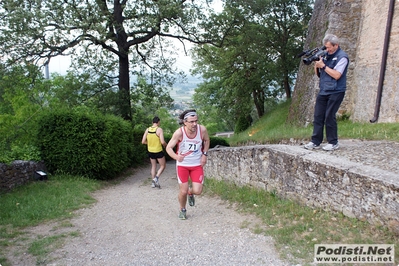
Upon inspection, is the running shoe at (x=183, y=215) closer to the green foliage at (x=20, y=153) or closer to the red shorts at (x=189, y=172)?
the red shorts at (x=189, y=172)

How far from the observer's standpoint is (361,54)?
12453 millimetres

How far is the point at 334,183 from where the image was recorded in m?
5.22

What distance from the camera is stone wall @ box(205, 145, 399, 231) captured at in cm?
446

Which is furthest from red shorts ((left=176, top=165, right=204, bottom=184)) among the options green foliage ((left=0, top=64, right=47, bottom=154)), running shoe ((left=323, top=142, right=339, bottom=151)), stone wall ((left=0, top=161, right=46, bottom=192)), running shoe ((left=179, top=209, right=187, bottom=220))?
green foliage ((left=0, top=64, right=47, bottom=154))

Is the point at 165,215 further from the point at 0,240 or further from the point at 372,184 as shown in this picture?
the point at 372,184

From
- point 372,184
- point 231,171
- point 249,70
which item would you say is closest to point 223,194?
point 231,171

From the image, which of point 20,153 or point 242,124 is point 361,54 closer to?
point 20,153

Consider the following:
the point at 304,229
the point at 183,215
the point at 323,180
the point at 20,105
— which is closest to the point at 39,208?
the point at 183,215

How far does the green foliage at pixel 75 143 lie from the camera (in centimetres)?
1109

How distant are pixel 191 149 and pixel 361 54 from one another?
355 inches

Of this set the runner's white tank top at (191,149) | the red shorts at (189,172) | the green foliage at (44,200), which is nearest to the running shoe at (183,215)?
the red shorts at (189,172)

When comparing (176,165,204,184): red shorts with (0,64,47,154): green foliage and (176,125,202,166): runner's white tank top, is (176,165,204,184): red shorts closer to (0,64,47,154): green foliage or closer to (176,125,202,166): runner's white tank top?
(176,125,202,166): runner's white tank top

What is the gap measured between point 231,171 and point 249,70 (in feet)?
59.4

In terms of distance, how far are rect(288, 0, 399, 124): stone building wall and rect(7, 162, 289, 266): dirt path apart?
21.3 ft
